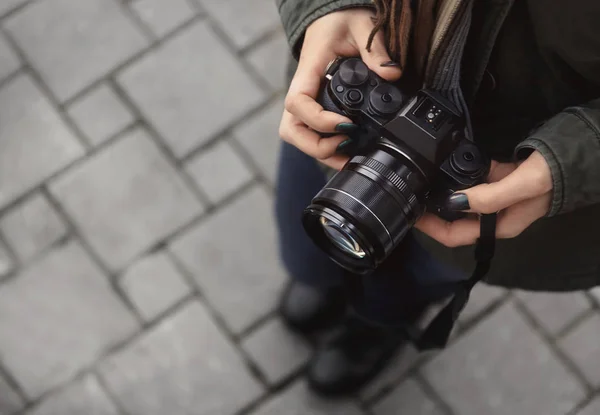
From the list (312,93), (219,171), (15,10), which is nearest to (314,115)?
(312,93)

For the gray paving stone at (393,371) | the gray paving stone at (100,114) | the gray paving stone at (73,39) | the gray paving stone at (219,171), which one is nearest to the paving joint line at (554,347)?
the gray paving stone at (393,371)

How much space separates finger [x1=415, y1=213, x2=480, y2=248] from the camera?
0.94 m

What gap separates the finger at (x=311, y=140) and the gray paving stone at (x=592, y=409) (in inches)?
38.7

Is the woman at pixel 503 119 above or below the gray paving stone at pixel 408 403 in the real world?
above

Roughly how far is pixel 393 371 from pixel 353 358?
0.37 feet

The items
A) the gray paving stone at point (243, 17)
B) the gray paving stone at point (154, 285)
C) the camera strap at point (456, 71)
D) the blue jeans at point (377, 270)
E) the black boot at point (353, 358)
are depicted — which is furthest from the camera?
the gray paving stone at point (243, 17)

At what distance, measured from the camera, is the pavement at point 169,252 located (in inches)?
64.4

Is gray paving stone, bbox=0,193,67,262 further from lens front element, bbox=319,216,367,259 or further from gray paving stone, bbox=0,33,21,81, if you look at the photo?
lens front element, bbox=319,216,367,259

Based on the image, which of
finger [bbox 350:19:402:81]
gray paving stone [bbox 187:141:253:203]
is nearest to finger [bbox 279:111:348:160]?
finger [bbox 350:19:402:81]

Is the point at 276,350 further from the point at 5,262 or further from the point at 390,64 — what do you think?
the point at 390,64

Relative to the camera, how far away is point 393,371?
1.65 metres

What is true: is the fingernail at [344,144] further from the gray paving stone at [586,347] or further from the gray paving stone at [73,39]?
the gray paving stone at [73,39]

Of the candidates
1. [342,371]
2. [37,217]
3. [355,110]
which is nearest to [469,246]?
[355,110]

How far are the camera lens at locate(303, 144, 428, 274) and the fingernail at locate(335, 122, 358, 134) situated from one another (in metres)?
0.04
